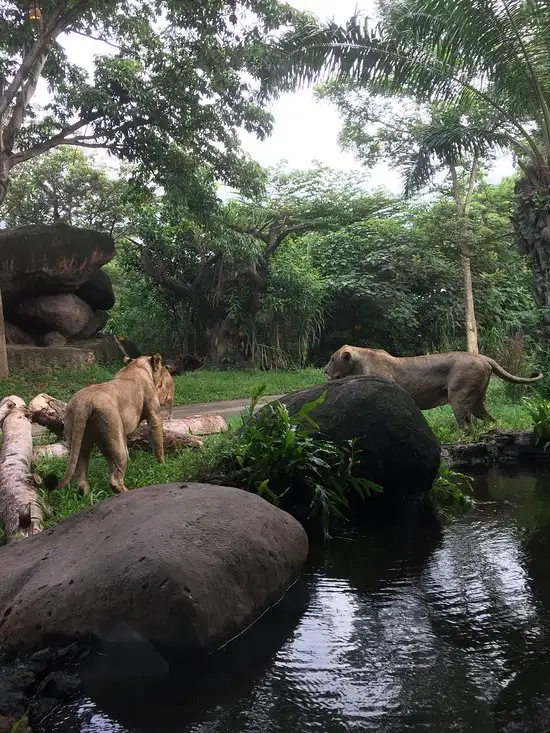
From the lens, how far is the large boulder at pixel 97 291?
19.3m

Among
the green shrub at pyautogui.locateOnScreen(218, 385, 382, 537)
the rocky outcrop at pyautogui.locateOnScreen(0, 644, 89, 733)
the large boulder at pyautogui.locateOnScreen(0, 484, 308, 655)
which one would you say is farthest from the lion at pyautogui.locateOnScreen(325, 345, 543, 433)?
the rocky outcrop at pyautogui.locateOnScreen(0, 644, 89, 733)

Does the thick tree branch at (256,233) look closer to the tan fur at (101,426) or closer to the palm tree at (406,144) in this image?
the palm tree at (406,144)

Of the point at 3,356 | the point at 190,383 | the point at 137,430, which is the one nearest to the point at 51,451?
the point at 137,430

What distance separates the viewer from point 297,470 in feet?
19.2

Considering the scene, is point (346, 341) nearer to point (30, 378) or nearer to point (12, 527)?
point (30, 378)

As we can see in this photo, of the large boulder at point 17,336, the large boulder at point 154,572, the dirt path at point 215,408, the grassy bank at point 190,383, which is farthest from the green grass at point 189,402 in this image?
the large boulder at point 17,336

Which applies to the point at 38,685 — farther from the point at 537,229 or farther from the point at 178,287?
the point at 178,287

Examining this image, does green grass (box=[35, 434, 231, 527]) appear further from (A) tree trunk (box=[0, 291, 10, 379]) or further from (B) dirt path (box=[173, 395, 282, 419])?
(A) tree trunk (box=[0, 291, 10, 379])

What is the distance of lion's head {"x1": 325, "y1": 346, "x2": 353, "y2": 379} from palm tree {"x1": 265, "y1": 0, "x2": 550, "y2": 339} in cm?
447

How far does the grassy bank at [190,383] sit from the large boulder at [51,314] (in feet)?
Result: 5.38

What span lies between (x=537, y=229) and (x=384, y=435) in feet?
22.8

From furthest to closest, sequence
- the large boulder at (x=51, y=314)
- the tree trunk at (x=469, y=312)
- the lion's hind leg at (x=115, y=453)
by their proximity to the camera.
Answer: the tree trunk at (x=469, y=312)
the large boulder at (x=51, y=314)
the lion's hind leg at (x=115, y=453)

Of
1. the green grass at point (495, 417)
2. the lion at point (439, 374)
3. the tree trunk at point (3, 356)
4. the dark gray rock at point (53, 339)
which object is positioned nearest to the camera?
the green grass at point (495, 417)

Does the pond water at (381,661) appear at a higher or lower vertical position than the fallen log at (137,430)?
lower
